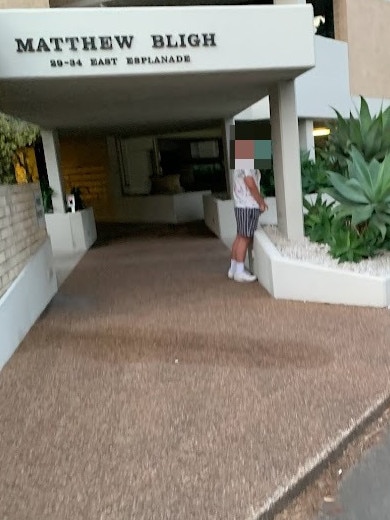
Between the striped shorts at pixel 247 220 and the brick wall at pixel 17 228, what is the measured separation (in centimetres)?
266

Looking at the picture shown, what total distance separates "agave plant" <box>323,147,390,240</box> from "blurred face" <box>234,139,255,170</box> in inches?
41.1

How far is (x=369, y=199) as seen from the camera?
19.6 ft

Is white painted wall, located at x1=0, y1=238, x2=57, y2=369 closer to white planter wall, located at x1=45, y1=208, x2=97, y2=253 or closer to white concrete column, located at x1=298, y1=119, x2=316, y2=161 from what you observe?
white planter wall, located at x1=45, y1=208, x2=97, y2=253

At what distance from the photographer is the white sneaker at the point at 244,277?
6.89 m

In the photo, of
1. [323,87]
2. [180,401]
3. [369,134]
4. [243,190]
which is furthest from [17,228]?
[323,87]

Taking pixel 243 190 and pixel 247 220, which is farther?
pixel 247 220

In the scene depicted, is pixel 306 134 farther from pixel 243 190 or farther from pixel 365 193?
pixel 365 193

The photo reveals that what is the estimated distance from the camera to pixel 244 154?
6.67m

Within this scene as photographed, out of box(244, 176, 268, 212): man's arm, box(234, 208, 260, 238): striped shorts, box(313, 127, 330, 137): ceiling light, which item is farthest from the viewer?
box(313, 127, 330, 137): ceiling light

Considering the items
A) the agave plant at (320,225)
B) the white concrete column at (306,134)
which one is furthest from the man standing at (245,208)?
the white concrete column at (306,134)

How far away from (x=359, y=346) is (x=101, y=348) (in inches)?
91.8

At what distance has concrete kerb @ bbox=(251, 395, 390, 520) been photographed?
2.53 metres

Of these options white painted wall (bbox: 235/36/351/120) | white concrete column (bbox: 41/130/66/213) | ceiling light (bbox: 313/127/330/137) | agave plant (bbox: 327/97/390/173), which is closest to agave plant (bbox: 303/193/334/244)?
agave plant (bbox: 327/97/390/173)

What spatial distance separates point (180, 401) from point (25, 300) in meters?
2.53
